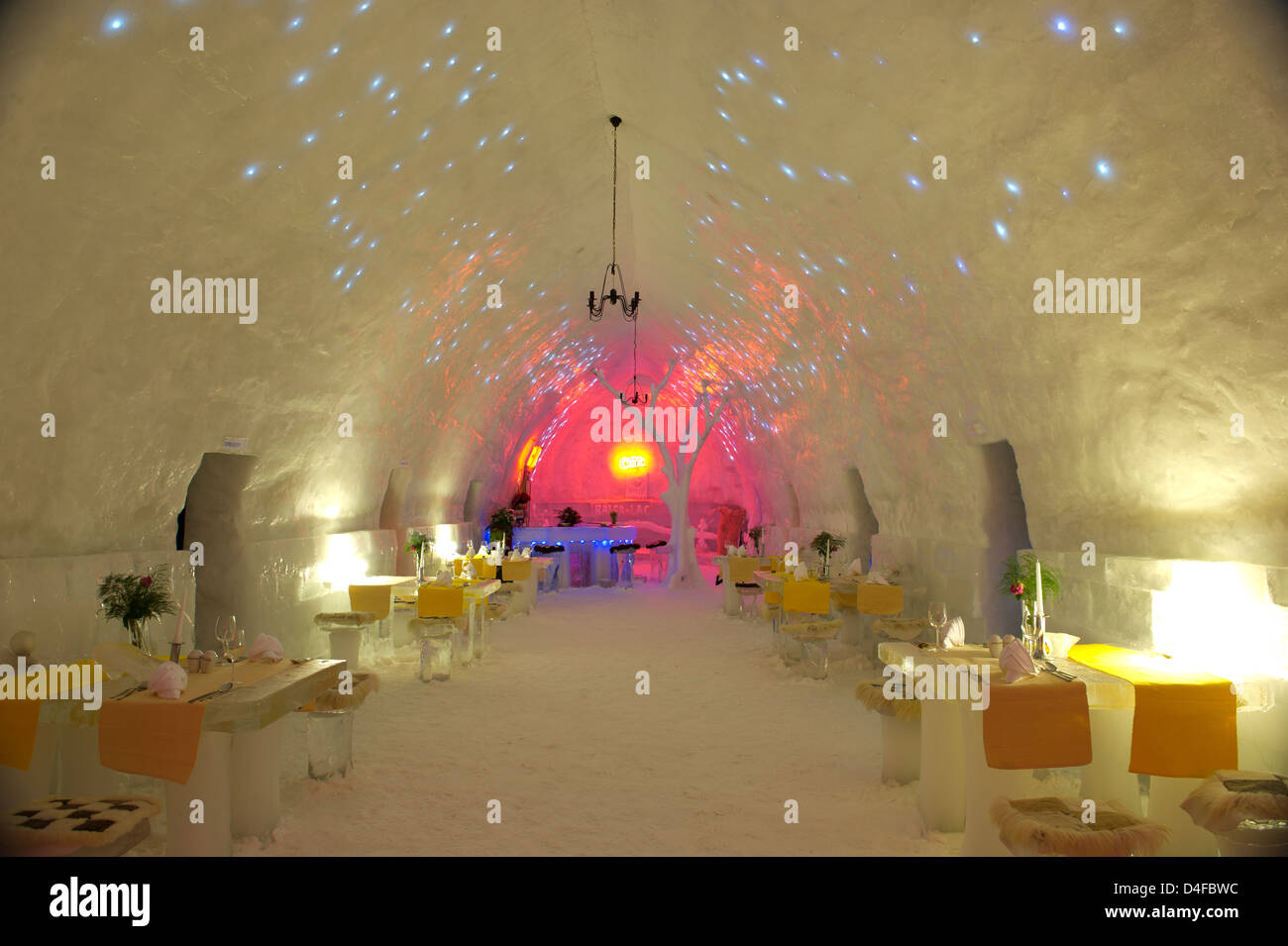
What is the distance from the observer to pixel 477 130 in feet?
23.9

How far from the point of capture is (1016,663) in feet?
12.5

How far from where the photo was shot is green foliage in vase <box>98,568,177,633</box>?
469 centimetres

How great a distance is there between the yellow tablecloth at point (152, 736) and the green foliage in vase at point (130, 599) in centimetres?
148

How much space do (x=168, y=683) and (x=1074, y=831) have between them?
3.81 meters

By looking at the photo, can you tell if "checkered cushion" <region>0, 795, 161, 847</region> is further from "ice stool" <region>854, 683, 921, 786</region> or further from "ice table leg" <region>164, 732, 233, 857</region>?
"ice stool" <region>854, 683, 921, 786</region>

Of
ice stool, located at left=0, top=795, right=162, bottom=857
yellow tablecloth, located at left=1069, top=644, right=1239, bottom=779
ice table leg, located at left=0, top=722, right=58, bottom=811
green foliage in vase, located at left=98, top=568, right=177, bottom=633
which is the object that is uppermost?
green foliage in vase, located at left=98, top=568, right=177, bottom=633

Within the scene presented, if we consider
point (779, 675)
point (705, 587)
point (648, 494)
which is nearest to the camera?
point (779, 675)

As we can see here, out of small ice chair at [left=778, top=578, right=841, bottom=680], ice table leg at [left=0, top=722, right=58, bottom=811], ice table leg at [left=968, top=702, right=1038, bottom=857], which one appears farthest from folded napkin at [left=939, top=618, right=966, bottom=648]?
ice table leg at [left=0, top=722, right=58, bottom=811]

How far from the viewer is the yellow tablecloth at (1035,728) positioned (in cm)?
358

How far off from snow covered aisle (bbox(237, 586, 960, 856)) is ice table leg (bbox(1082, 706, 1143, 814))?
1.00 meters
